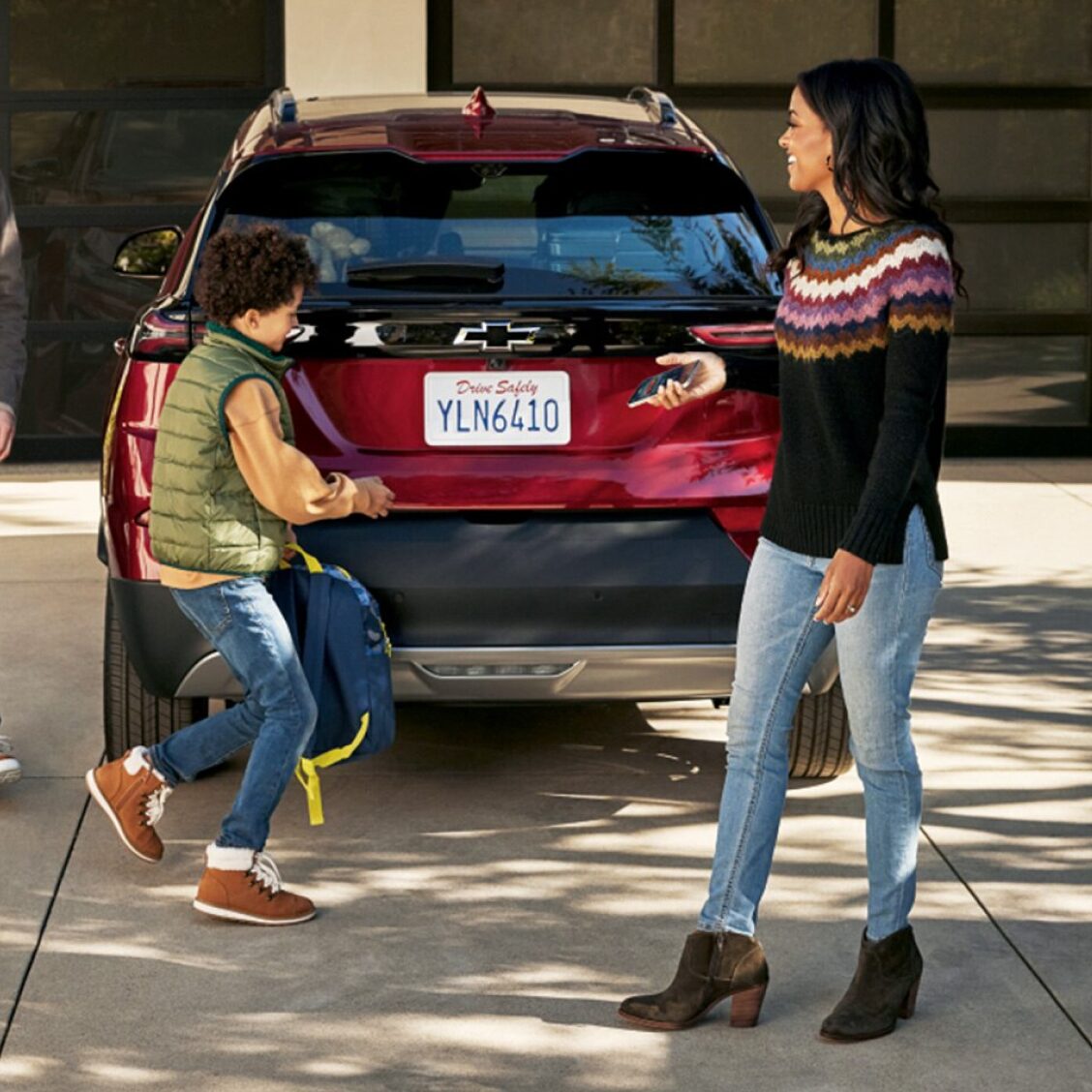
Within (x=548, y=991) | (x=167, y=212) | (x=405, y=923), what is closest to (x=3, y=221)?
(x=405, y=923)

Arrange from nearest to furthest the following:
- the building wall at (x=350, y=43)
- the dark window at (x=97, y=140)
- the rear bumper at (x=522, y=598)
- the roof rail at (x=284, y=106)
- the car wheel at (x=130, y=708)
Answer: the rear bumper at (x=522, y=598) < the car wheel at (x=130, y=708) < the roof rail at (x=284, y=106) < the building wall at (x=350, y=43) < the dark window at (x=97, y=140)

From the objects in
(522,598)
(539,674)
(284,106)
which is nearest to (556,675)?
(539,674)

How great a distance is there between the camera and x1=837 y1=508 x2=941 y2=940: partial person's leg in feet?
13.6

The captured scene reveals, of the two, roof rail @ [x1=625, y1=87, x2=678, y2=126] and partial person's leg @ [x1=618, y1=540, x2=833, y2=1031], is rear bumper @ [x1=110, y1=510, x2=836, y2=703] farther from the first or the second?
roof rail @ [x1=625, y1=87, x2=678, y2=126]

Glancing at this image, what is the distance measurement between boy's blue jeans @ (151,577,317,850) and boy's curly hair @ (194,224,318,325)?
0.60 metres

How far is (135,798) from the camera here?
526 cm

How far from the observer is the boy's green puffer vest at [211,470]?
4.93m

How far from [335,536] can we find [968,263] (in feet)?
27.1

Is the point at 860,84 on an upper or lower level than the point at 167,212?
upper

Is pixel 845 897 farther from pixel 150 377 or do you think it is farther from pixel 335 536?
pixel 150 377

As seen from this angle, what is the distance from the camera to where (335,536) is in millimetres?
5266

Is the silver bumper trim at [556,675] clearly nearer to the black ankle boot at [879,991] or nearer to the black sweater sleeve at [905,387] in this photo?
the black ankle boot at [879,991]

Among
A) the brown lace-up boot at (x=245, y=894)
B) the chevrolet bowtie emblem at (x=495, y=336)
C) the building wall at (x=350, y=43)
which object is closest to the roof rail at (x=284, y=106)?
the chevrolet bowtie emblem at (x=495, y=336)

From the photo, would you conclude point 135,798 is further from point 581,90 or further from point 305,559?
point 581,90
